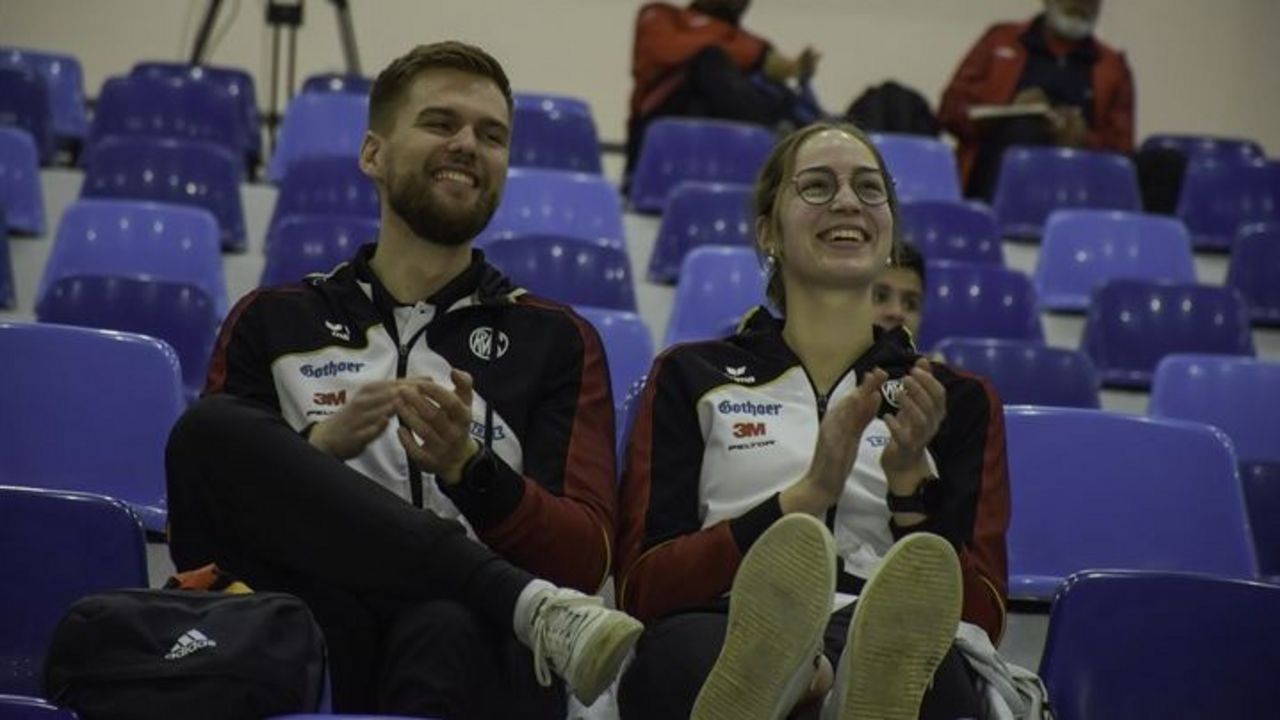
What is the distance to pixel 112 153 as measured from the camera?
5.23 m

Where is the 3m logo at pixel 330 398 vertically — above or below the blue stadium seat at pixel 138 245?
above

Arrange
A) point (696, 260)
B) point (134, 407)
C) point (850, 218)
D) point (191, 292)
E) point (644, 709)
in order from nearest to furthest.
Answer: point (644, 709)
point (850, 218)
point (134, 407)
point (191, 292)
point (696, 260)

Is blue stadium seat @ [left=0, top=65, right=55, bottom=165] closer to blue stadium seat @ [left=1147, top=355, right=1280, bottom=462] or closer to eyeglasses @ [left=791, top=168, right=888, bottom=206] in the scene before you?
blue stadium seat @ [left=1147, top=355, right=1280, bottom=462]

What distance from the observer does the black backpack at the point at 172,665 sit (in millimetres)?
1977

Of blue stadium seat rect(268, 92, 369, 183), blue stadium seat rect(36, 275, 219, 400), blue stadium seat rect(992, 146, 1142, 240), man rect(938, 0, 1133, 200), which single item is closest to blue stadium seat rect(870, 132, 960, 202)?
blue stadium seat rect(992, 146, 1142, 240)

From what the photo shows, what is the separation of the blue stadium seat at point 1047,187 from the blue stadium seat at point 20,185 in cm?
266

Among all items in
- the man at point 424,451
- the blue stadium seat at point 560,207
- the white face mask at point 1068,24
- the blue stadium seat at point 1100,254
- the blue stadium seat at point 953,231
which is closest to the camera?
the man at point 424,451

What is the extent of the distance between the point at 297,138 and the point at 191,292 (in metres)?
1.99

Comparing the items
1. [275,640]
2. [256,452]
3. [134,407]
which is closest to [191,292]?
[134,407]

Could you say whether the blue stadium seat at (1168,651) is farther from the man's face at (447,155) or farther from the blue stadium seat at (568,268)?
the blue stadium seat at (568,268)

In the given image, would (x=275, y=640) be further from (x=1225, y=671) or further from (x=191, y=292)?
(x=191, y=292)

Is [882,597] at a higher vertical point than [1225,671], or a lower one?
higher

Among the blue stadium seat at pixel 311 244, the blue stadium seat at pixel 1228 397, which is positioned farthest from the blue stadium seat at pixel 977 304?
the blue stadium seat at pixel 311 244

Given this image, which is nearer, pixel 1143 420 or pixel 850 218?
pixel 850 218
